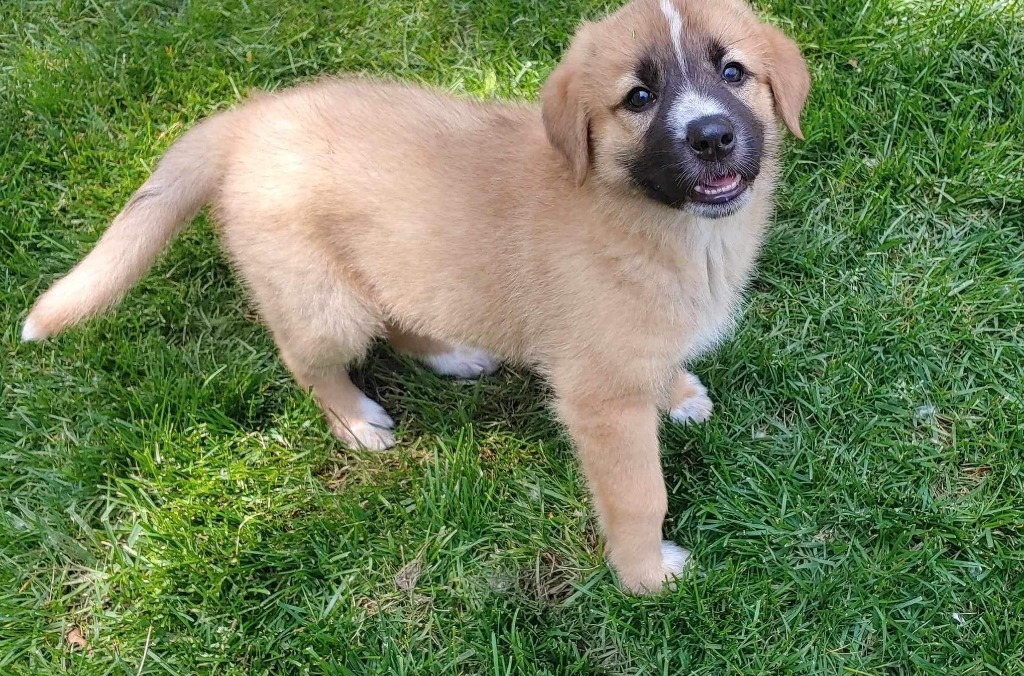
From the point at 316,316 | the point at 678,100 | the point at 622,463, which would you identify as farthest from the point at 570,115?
the point at 316,316

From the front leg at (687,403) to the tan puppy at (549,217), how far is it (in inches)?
3.5

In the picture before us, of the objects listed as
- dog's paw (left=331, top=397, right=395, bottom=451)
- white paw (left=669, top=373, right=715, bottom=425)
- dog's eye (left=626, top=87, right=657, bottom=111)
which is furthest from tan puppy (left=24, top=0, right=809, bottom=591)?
dog's paw (left=331, top=397, right=395, bottom=451)

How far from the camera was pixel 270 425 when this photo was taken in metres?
3.54

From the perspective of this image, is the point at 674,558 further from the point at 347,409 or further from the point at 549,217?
the point at 347,409

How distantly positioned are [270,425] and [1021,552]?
2953 mm

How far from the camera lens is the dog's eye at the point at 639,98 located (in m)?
2.42

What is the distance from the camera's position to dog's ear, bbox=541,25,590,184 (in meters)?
2.46

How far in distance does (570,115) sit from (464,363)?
Result: 4.85 ft

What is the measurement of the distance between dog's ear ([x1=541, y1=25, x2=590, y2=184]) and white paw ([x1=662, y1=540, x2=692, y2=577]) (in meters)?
1.44

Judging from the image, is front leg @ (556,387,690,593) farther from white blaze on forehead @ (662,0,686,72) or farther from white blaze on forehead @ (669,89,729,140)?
white blaze on forehead @ (662,0,686,72)

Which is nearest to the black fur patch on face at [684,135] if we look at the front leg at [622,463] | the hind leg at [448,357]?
the front leg at [622,463]

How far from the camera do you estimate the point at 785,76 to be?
8.27 ft

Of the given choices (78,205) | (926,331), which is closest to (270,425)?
(78,205)

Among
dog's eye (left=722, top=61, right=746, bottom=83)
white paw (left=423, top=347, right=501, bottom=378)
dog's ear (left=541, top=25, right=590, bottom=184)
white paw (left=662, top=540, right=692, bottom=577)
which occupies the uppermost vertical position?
dog's eye (left=722, top=61, right=746, bottom=83)
